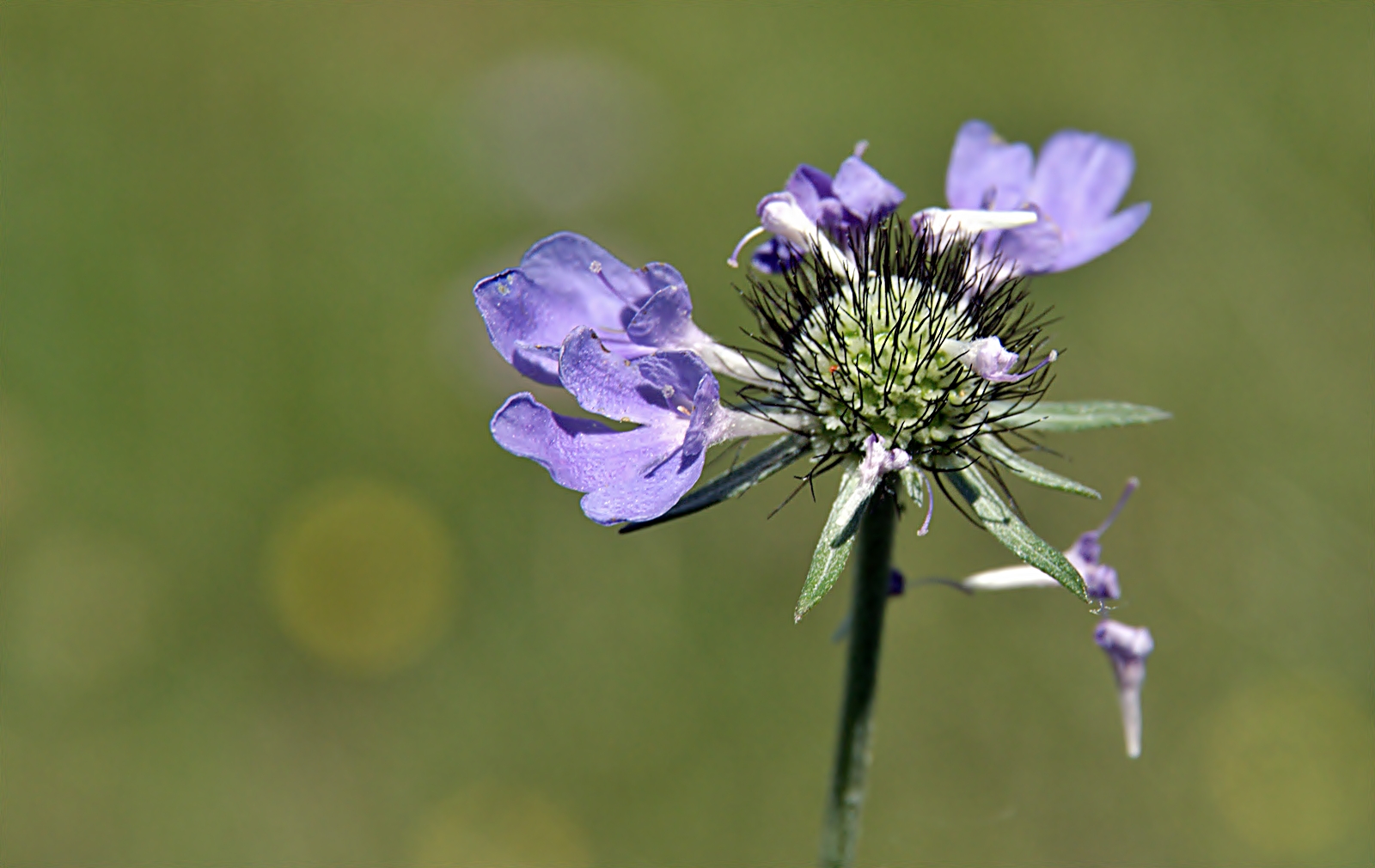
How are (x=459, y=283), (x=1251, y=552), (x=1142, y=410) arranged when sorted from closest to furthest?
(x=1142, y=410)
(x=1251, y=552)
(x=459, y=283)

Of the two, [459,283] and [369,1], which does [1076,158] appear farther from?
[369,1]

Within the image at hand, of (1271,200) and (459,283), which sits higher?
(1271,200)

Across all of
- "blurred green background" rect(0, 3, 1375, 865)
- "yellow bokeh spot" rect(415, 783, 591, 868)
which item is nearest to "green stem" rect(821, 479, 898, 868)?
"blurred green background" rect(0, 3, 1375, 865)

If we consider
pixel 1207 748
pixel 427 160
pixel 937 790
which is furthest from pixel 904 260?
pixel 427 160

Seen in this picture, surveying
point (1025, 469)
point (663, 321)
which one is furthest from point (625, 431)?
point (1025, 469)

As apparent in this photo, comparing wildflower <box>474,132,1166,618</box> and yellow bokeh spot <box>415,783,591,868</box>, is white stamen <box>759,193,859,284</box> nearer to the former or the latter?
wildflower <box>474,132,1166,618</box>
